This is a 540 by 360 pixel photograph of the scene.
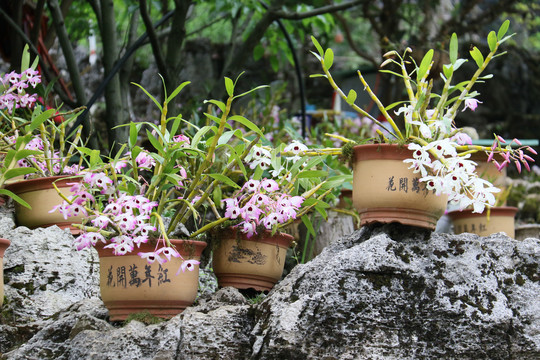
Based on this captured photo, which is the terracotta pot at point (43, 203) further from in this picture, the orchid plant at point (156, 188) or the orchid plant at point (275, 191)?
the orchid plant at point (275, 191)

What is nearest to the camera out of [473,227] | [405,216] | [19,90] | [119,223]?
[119,223]

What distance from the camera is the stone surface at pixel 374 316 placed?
194cm

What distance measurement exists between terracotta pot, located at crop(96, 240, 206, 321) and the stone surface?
0.09m

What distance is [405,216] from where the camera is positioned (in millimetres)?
2205

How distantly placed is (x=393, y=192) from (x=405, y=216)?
0.09m

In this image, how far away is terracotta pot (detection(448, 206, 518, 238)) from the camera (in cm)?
384

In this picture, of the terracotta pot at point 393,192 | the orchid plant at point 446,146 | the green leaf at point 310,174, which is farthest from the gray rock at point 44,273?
the orchid plant at point 446,146

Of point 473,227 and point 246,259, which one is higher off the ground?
point 473,227

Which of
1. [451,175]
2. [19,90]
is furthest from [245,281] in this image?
[19,90]

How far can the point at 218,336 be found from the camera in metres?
2.03

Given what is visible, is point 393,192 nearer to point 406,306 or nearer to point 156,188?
point 406,306

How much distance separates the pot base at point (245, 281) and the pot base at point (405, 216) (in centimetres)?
57

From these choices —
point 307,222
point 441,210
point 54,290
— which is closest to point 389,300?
point 441,210

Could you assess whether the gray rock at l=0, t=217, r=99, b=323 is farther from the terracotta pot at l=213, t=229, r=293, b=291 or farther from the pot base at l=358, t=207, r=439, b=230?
the pot base at l=358, t=207, r=439, b=230
